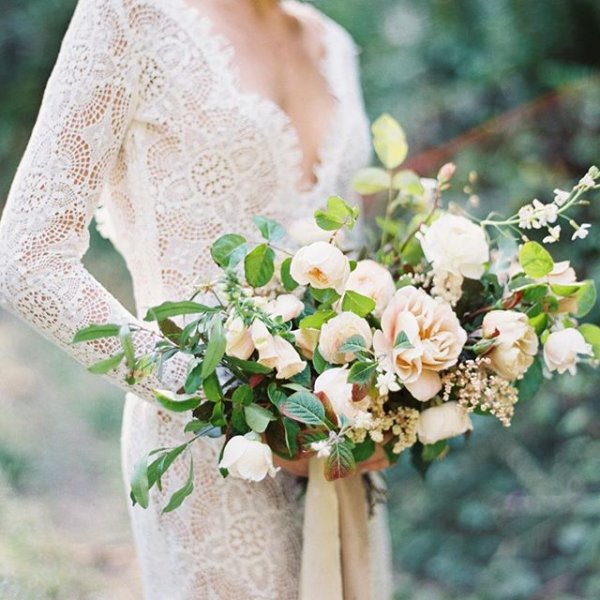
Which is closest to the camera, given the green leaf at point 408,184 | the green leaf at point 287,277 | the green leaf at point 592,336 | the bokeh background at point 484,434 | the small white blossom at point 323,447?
the small white blossom at point 323,447

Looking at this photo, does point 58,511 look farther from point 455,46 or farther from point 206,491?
point 206,491

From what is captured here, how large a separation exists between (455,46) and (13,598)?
6.62 feet

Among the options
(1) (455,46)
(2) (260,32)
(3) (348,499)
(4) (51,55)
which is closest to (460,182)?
(1) (455,46)

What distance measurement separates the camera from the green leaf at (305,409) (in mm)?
1103

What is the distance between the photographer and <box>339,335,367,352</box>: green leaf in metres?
1.13

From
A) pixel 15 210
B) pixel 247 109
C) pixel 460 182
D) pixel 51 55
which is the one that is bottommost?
pixel 15 210

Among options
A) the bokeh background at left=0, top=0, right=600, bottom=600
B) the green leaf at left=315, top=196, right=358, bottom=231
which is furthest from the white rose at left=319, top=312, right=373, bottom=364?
the bokeh background at left=0, top=0, right=600, bottom=600

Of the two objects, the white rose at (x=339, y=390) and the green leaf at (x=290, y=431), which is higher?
the white rose at (x=339, y=390)

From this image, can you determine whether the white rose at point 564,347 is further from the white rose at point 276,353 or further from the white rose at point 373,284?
the white rose at point 276,353

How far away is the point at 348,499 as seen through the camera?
1.37 m

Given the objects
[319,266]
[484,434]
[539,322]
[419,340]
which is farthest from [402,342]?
[484,434]

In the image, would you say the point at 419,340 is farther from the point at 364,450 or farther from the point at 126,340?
the point at 126,340

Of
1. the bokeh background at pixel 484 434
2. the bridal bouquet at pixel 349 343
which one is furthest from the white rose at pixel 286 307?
the bokeh background at pixel 484 434

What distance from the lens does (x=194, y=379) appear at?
44.8 inches
